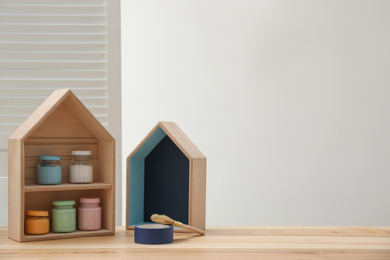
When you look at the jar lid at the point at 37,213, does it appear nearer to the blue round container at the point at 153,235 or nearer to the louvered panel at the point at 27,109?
the blue round container at the point at 153,235

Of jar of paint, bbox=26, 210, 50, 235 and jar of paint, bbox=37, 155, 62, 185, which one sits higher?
jar of paint, bbox=37, 155, 62, 185

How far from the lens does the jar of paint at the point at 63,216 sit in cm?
123

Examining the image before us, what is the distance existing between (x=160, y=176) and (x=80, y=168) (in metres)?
0.24

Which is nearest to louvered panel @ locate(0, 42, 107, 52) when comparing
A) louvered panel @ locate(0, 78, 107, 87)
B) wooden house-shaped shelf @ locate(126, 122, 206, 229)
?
louvered panel @ locate(0, 78, 107, 87)

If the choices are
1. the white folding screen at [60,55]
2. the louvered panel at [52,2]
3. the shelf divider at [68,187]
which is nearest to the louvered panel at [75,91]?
the white folding screen at [60,55]

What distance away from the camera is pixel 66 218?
1236 mm

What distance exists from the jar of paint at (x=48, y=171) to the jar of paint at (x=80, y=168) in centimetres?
4

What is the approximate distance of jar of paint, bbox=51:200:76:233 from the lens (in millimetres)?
1229

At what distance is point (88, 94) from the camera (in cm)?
193

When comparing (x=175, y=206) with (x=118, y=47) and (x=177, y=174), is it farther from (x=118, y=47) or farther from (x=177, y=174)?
(x=118, y=47)

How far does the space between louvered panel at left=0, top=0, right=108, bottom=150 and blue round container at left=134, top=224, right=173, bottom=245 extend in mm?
844

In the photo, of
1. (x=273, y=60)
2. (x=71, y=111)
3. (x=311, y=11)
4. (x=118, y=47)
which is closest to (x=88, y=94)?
(x=118, y=47)

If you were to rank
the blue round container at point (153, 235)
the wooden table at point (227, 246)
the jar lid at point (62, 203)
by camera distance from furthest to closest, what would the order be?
the jar lid at point (62, 203), the blue round container at point (153, 235), the wooden table at point (227, 246)

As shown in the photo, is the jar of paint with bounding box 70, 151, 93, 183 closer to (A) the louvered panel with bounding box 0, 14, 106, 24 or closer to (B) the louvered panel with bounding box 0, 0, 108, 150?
(B) the louvered panel with bounding box 0, 0, 108, 150
